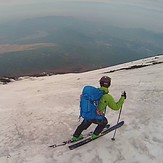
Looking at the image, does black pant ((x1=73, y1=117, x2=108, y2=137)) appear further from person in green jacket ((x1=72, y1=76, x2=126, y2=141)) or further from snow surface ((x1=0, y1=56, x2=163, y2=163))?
snow surface ((x1=0, y1=56, x2=163, y2=163))

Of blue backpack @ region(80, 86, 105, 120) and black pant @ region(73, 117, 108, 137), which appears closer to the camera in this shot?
blue backpack @ region(80, 86, 105, 120)

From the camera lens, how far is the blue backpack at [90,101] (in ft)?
30.3

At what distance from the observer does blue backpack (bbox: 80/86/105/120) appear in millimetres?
9234

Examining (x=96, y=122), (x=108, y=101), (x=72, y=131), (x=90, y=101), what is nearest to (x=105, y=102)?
(x=108, y=101)

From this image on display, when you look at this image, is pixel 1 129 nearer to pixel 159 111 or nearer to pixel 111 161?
pixel 111 161

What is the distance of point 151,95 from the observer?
16.1 metres

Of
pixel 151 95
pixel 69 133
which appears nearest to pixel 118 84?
pixel 151 95

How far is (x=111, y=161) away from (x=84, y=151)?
3.72 ft

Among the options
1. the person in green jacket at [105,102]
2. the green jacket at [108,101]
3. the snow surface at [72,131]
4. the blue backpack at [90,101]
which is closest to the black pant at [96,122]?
the person in green jacket at [105,102]

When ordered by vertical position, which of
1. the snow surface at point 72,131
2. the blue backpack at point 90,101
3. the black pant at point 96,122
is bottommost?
the snow surface at point 72,131

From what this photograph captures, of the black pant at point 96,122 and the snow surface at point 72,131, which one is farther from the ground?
the black pant at point 96,122

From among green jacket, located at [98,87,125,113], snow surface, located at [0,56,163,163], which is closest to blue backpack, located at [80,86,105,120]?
green jacket, located at [98,87,125,113]

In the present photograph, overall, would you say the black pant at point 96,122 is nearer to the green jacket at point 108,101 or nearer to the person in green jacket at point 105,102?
the person in green jacket at point 105,102

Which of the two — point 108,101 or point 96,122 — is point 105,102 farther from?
point 96,122
